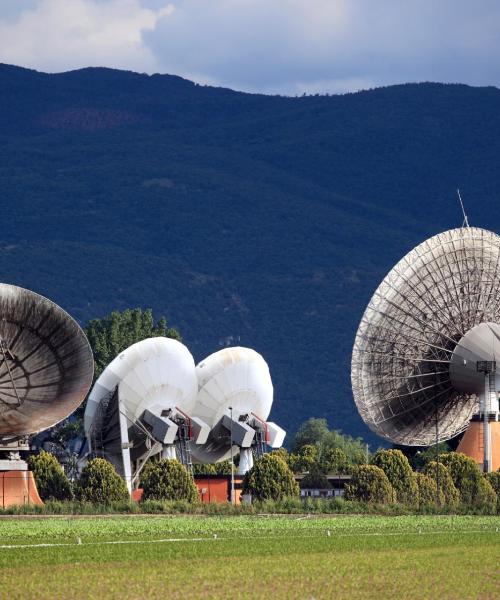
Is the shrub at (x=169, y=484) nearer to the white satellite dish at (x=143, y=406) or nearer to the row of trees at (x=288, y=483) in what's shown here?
the row of trees at (x=288, y=483)

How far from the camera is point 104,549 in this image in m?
55.8

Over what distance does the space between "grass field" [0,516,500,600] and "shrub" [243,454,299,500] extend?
95.0ft

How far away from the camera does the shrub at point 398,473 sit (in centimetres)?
10219

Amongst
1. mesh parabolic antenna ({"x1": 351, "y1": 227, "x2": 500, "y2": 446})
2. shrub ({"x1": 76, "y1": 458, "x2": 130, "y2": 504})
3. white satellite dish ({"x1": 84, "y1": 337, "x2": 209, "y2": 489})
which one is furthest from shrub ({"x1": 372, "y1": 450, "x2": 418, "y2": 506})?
shrub ({"x1": 76, "y1": 458, "x2": 130, "y2": 504})

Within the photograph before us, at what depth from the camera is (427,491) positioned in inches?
3969

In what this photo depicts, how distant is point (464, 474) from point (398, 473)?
17.7 feet

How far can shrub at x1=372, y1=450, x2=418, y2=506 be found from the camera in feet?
335

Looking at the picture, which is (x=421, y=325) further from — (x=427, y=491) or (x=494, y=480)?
(x=427, y=491)

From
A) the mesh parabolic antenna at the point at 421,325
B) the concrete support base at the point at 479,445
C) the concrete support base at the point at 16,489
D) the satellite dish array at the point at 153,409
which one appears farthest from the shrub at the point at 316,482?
the concrete support base at the point at 16,489

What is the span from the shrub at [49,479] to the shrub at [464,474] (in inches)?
1066

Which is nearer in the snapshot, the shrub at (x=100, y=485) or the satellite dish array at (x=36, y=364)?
the satellite dish array at (x=36, y=364)

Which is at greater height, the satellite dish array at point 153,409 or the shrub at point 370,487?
the satellite dish array at point 153,409

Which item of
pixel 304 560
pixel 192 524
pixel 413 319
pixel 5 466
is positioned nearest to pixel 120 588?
pixel 304 560

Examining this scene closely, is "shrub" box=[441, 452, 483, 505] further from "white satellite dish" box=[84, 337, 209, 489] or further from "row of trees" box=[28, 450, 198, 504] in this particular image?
"white satellite dish" box=[84, 337, 209, 489]
